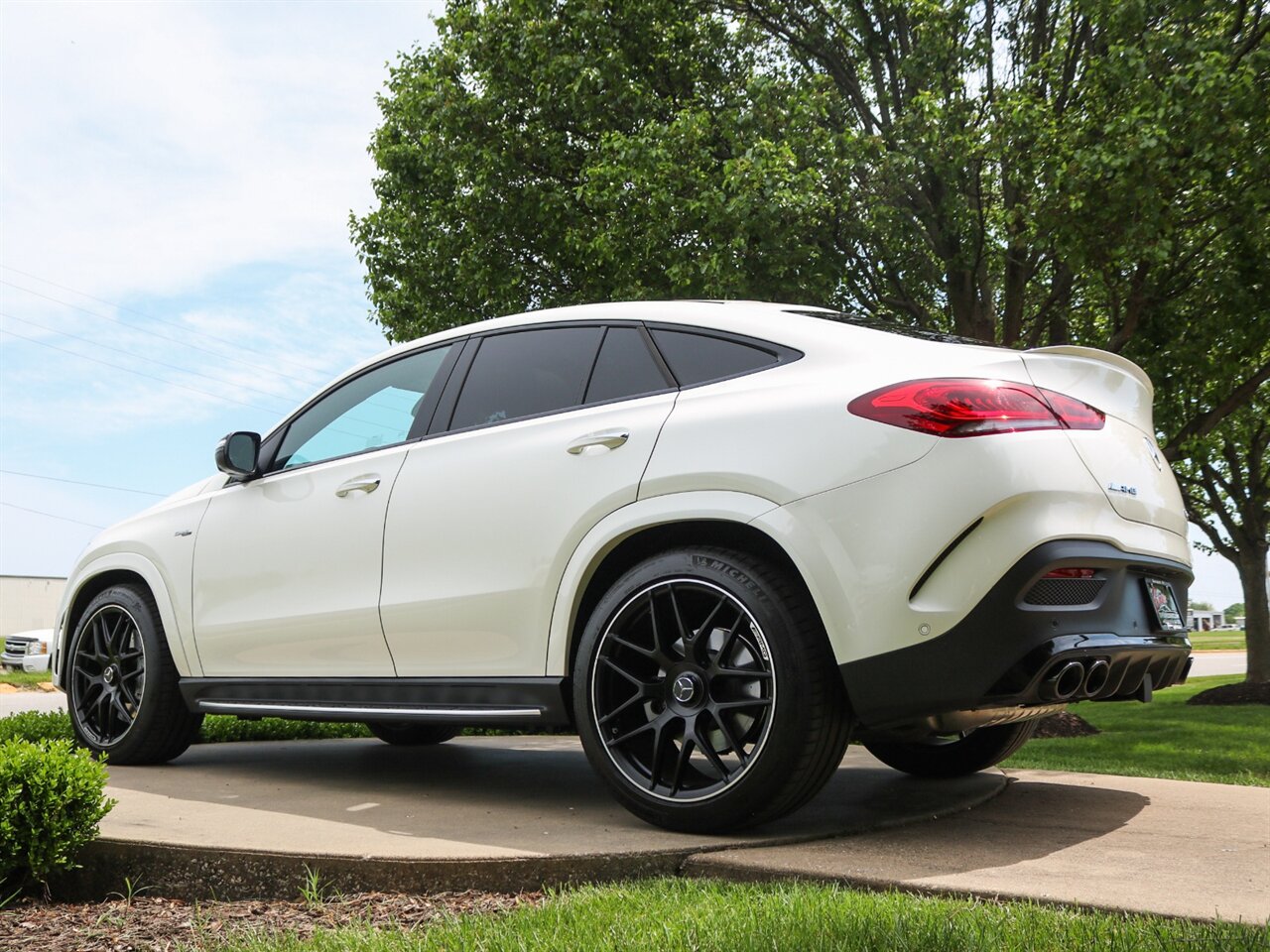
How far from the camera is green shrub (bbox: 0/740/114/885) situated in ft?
11.9

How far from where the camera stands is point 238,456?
5.51 m

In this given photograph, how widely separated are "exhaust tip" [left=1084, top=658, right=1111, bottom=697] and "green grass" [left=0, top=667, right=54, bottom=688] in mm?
23346

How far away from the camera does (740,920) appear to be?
104 inches

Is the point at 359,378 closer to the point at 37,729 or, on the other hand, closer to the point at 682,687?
the point at 682,687

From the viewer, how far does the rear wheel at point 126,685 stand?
18.7 ft

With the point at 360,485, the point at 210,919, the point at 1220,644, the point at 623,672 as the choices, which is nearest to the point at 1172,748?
the point at 623,672

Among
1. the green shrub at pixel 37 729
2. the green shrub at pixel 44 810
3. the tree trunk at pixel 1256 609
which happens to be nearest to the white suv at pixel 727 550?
the green shrub at pixel 44 810

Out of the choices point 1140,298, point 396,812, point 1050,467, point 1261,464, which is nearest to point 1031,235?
point 1140,298

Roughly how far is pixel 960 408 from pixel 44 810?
3.16m

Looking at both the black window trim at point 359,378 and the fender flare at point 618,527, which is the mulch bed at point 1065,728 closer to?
the black window trim at point 359,378

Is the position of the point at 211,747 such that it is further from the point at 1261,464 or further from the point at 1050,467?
the point at 1261,464

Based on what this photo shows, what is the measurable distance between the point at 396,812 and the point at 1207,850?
2.81 m

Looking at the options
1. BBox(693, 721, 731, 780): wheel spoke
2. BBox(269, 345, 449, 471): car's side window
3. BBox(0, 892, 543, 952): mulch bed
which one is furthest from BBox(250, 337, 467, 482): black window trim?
BBox(0, 892, 543, 952): mulch bed

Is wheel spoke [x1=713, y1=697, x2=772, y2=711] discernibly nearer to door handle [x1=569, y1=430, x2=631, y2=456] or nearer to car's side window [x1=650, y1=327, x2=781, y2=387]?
door handle [x1=569, y1=430, x2=631, y2=456]
